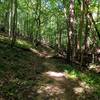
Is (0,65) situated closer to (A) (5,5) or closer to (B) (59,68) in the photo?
(B) (59,68)

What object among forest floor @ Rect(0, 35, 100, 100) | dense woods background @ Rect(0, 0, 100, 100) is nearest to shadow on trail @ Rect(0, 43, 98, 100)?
forest floor @ Rect(0, 35, 100, 100)

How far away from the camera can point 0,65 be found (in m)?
16.0

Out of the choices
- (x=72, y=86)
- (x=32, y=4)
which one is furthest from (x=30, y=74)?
(x=32, y=4)

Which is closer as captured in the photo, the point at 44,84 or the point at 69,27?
the point at 44,84

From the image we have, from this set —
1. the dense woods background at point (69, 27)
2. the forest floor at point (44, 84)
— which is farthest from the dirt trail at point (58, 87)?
the dense woods background at point (69, 27)

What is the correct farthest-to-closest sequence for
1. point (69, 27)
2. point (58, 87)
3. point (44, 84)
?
point (69, 27) < point (44, 84) < point (58, 87)

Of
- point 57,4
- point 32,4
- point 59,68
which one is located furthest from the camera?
point 32,4

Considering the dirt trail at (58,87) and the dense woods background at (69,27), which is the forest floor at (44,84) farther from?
the dense woods background at (69,27)

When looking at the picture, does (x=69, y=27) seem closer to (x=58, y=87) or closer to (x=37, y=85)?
(x=58, y=87)

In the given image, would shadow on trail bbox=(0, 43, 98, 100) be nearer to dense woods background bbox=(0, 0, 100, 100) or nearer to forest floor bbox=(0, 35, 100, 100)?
forest floor bbox=(0, 35, 100, 100)

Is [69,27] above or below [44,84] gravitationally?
above

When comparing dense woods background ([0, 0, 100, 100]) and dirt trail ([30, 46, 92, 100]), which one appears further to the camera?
dense woods background ([0, 0, 100, 100])

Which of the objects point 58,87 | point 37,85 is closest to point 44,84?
point 37,85

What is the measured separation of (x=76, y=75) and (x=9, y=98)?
5906mm
